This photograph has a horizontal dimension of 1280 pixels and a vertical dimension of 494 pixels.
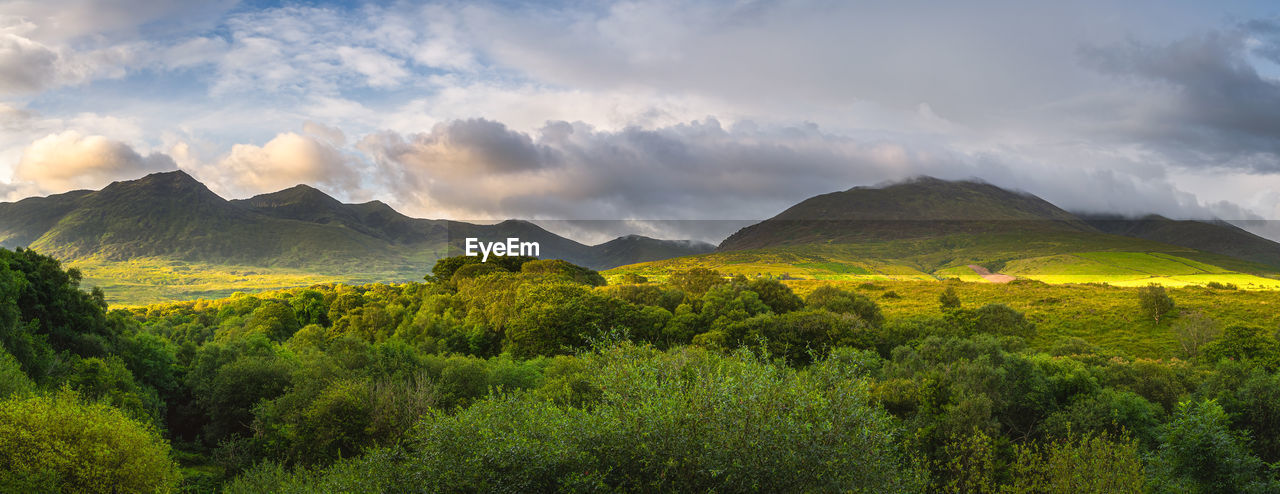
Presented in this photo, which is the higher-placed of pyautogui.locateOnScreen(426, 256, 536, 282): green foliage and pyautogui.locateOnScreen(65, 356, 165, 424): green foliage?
pyautogui.locateOnScreen(426, 256, 536, 282): green foliage

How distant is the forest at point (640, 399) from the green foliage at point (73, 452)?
4.3 inches

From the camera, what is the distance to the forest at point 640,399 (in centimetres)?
2290

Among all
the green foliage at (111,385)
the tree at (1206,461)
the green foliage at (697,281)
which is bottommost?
the green foliage at (111,385)

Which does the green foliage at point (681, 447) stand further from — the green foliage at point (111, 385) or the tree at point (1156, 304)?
the tree at point (1156, 304)

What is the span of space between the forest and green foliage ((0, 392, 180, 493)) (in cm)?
11

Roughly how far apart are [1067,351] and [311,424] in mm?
80885

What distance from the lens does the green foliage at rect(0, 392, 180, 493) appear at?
25391 mm

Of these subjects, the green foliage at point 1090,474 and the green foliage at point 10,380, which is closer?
the green foliage at point 1090,474

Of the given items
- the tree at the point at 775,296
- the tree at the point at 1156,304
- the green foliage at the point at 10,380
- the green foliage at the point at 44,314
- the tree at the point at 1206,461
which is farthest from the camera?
the tree at the point at 775,296

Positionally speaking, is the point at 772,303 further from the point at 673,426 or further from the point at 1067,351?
the point at 673,426

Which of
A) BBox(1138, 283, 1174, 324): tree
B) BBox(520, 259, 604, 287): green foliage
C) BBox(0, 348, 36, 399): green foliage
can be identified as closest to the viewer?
BBox(0, 348, 36, 399): green foliage

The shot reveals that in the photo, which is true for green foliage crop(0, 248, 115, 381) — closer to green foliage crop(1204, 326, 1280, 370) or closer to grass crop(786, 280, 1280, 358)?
grass crop(786, 280, 1280, 358)

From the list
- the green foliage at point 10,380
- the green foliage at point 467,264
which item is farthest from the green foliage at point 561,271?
the green foliage at point 10,380

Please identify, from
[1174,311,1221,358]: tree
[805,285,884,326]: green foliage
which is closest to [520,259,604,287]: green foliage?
[805,285,884,326]: green foliage
